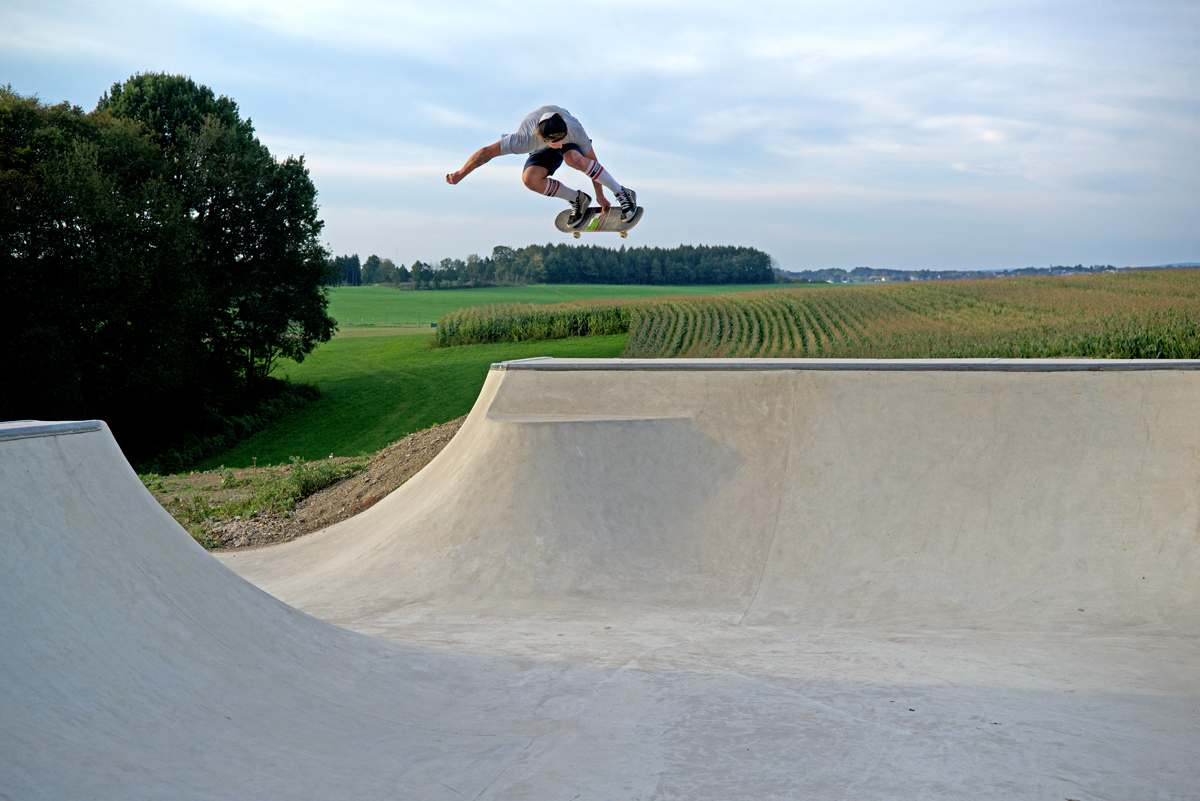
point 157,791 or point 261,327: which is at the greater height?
point 261,327

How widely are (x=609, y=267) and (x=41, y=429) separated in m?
72.7

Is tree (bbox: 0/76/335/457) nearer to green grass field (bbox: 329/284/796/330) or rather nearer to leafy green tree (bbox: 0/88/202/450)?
leafy green tree (bbox: 0/88/202/450)

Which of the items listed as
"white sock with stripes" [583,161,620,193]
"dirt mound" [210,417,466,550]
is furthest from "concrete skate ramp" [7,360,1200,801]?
"white sock with stripes" [583,161,620,193]

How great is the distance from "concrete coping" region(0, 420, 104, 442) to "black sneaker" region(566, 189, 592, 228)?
485cm

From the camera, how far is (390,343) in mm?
38406

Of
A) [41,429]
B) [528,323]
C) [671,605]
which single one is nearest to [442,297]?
[528,323]

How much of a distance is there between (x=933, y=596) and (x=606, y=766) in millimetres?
3663

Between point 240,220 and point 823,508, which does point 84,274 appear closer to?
point 240,220

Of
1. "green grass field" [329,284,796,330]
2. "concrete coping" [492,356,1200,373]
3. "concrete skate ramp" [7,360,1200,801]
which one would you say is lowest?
"concrete skate ramp" [7,360,1200,801]

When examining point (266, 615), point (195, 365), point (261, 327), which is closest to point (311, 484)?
point (266, 615)

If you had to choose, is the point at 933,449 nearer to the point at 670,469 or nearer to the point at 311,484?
the point at 670,469

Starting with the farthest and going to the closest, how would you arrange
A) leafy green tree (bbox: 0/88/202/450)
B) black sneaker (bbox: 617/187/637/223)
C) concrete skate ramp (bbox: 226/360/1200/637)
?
leafy green tree (bbox: 0/88/202/450) → black sneaker (bbox: 617/187/637/223) → concrete skate ramp (bbox: 226/360/1200/637)

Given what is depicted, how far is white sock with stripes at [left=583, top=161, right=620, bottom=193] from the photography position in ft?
24.8

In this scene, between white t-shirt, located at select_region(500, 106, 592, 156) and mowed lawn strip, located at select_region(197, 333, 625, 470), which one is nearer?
white t-shirt, located at select_region(500, 106, 592, 156)
